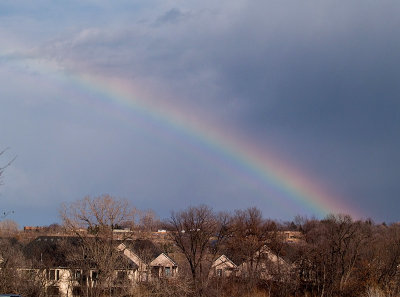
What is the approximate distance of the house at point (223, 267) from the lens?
59.1 m

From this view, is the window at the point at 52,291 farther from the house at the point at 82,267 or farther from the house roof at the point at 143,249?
the house roof at the point at 143,249

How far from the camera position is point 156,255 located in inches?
2391

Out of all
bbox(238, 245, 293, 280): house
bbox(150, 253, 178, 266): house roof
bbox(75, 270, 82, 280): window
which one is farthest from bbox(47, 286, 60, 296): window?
bbox(238, 245, 293, 280): house

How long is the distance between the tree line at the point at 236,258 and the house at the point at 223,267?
0.23 m

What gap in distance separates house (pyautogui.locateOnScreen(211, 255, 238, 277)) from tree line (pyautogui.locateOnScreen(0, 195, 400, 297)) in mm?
227

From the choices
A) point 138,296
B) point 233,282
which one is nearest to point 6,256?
point 138,296

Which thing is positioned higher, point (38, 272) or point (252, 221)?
point (252, 221)

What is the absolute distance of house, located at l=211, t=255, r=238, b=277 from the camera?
A: 5913 cm

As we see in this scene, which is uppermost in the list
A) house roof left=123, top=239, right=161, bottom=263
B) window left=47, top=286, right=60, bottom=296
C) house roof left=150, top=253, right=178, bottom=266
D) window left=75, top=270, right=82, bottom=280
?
house roof left=123, top=239, right=161, bottom=263

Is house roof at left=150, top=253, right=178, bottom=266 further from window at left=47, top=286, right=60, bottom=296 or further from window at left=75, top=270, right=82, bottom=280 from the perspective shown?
window at left=47, top=286, right=60, bottom=296

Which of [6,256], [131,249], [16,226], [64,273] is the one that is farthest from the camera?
[16,226]

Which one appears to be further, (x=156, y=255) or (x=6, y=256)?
(x=156, y=255)

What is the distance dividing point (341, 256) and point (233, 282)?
11.3m

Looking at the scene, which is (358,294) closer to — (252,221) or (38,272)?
(38,272)
